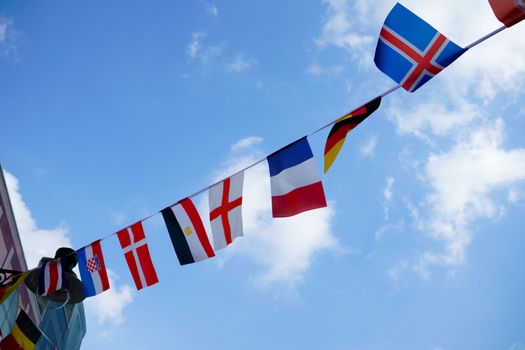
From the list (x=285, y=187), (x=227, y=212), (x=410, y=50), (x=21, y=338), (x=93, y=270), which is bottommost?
(x=21, y=338)

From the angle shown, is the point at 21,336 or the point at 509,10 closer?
the point at 509,10

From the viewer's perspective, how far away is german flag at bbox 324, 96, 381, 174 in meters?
6.86

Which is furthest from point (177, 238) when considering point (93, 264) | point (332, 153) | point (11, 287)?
point (11, 287)

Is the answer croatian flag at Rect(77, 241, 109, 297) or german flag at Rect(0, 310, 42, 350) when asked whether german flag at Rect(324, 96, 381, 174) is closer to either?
croatian flag at Rect(77, 241, 109, 297)

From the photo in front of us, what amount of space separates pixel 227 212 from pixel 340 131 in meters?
2.39

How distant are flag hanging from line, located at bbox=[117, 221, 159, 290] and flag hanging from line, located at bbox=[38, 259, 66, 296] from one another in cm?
149

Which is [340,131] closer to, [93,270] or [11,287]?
[93,270]

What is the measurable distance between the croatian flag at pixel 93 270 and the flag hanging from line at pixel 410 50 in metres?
6.27

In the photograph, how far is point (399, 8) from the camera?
6289 mm

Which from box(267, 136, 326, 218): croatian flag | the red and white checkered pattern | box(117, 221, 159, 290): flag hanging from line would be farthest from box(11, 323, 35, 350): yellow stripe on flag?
box(267, 136, 326, 218): croatian flag

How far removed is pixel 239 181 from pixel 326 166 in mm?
1576

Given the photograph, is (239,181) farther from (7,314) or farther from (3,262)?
(3,262)

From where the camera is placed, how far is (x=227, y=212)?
770 centimetres

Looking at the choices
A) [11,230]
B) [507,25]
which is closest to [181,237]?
[507,25]
